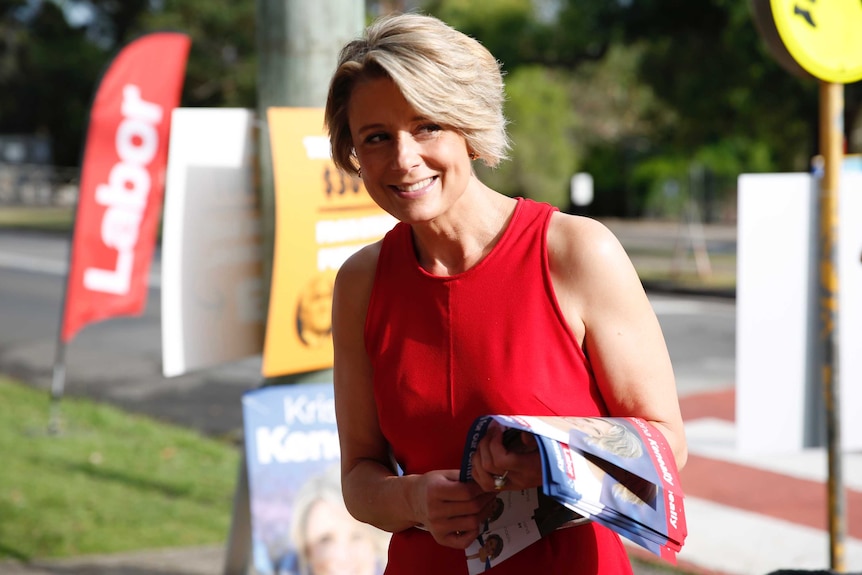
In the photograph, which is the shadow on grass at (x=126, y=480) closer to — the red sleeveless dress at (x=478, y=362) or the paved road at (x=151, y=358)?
the paved road at (x=151, y=358)

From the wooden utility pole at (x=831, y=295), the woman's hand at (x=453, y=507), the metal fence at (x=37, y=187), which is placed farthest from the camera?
the metal fence at (x=37, y=187)

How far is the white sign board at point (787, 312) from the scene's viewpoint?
11.9 ft

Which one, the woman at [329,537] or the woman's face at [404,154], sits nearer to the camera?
the woman's face at [404,154]

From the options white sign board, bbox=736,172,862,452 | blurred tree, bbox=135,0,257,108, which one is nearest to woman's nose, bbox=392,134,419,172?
white sign board, bbox=736,172,862,452

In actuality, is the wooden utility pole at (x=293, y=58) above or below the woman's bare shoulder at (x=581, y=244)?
above

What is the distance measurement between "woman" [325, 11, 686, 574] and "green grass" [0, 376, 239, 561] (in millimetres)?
3675

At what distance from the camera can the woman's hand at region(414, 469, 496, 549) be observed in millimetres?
1673

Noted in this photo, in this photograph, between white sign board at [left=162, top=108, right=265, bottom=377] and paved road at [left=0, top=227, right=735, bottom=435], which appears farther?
paved road at [left=0, top=227, right=735, bottom=435]

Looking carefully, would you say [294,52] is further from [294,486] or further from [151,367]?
[151,367]

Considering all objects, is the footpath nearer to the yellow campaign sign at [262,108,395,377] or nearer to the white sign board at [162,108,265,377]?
the white sign board at [162,108,265,377]

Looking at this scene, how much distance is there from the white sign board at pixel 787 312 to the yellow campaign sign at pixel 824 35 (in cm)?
40

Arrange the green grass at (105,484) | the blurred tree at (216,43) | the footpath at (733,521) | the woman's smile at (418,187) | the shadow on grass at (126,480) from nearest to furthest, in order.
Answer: the woman's smile at (418,187) < the footpath at (733,521) < the green grass at (105,484) < the shadow on grass at (126,480) < the blurred tree at (216,43)

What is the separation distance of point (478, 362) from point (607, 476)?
299 mm

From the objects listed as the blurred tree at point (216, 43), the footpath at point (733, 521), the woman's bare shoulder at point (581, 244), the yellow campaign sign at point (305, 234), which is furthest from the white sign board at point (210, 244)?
the blurred tree at point (216, 43)
